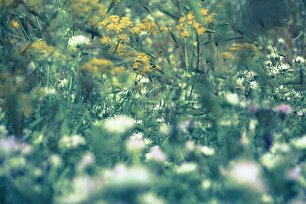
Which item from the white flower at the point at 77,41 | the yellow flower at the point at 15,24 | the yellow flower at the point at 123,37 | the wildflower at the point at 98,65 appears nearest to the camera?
the wildflower at the point at 98,65

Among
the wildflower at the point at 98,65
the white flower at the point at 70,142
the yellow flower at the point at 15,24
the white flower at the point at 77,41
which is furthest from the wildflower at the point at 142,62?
the white flower at the point at 70,142

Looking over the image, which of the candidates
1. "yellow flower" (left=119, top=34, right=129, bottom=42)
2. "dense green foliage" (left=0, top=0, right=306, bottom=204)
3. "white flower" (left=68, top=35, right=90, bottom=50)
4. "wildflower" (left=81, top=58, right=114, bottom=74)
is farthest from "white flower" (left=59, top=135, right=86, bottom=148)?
"yellow flower" (left=119, top=34, right=129, bottom=42)

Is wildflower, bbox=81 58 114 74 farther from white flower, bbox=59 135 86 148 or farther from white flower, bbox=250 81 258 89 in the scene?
white flower, bbox=250 81 258 89

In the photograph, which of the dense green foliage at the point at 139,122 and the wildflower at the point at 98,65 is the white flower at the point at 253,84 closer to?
the dense green foliage at the point at 139,122

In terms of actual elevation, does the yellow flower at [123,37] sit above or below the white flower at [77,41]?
above

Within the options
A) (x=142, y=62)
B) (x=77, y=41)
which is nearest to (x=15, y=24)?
(x=77, y=41)

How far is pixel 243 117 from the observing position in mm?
2533

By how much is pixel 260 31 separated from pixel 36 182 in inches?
77.1

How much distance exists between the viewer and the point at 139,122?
263 cm

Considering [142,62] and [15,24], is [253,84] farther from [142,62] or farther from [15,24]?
[15,24]

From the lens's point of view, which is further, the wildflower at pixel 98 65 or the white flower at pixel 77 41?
the white flower at pixel 77 41

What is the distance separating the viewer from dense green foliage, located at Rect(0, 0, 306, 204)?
4.70 feet

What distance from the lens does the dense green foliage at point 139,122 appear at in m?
1.43

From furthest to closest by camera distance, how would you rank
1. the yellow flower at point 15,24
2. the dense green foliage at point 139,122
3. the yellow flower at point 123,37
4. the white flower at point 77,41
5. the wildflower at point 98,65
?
the yellow flower at point 123,37 → the yellow flower at point 15,24 → the white flower at point 77,41 → the wildflower at point 98,65 → the dense green foliage at point 139,122
